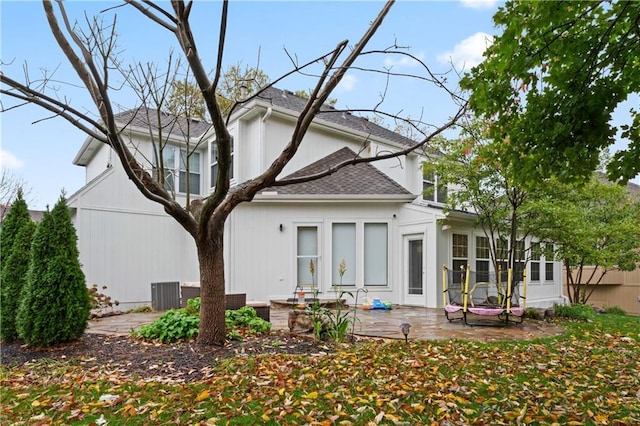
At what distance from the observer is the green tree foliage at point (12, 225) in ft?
22.4

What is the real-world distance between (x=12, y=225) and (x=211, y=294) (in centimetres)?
390

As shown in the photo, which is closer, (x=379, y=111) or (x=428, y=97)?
(x=379, y=111)

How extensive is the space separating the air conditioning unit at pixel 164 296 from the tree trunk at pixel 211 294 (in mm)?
6846

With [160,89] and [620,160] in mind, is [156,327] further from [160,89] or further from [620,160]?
[620,160]

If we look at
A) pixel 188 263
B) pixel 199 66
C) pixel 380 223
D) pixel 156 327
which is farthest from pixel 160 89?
pixel 188 263

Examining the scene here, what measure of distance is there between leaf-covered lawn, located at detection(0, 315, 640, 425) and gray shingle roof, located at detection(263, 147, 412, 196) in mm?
7238

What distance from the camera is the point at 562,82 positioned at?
4.38 metres

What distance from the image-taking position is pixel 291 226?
12.4 metres

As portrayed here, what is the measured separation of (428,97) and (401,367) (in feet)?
12.6

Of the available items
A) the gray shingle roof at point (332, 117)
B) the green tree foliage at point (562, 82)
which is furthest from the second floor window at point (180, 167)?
the green tree foliage at point (562, 82)

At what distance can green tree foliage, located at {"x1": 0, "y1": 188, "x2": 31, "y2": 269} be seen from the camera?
682 centimetres

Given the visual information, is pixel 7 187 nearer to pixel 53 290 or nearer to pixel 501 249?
pixel 53 290

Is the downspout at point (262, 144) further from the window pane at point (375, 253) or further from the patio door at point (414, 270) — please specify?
the patio door at point (414, 270)

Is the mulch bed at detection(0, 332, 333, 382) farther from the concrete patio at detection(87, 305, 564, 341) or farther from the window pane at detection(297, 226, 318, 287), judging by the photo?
the window pane at detection(297, 226, 318, 287)
